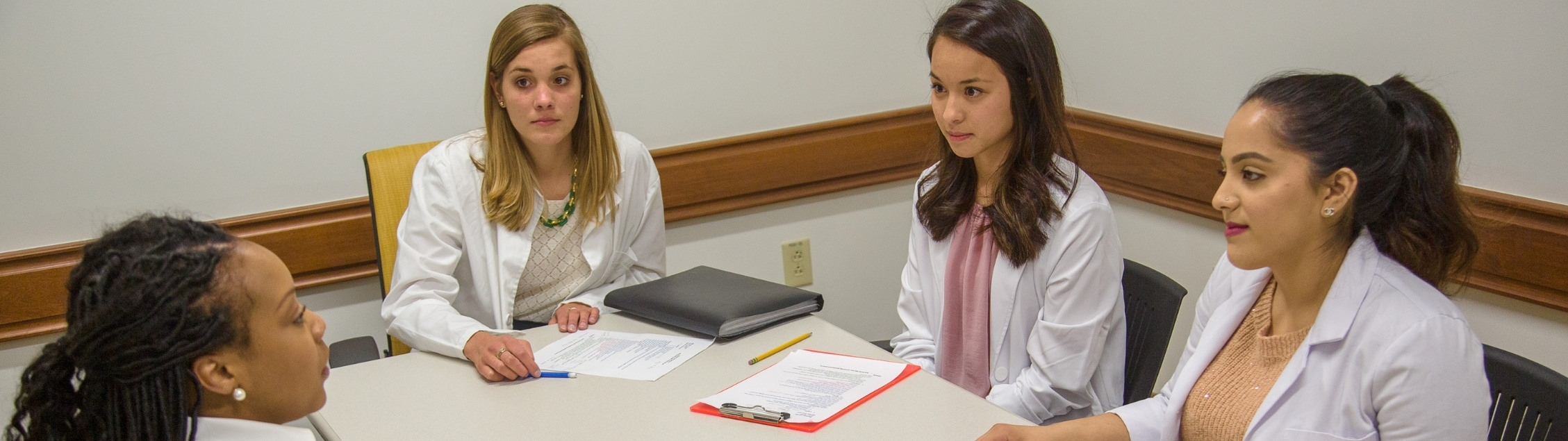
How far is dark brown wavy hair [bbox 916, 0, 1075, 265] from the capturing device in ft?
5.98

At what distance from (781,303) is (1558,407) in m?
1.16

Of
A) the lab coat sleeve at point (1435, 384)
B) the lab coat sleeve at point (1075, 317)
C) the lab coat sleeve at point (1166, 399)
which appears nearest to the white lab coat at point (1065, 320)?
the lab coat sleeve at point (1075, 317)

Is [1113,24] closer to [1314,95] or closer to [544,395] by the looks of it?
[1314,95]

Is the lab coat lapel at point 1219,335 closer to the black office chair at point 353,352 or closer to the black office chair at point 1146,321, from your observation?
the black office chair at point 1146,321

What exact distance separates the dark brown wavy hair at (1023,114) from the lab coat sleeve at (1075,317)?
55 mm

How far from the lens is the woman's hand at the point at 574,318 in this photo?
6.52 ft

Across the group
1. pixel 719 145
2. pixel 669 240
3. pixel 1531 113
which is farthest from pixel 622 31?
pixel 1531 113

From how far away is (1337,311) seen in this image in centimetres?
136

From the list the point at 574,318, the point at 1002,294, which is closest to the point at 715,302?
the point at 574,318

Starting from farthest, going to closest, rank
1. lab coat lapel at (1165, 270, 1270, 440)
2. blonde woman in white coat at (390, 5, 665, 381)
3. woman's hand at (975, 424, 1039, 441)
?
blonde woman in white coat at (390, 5, 665, 381)
lab coat lapel at (1165, 270, 1270, 440)
woman's hand at (975, 424, 1039, 441)

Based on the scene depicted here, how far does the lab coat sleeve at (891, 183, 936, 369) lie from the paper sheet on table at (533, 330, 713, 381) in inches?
17.2

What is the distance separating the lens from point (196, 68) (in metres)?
2.35

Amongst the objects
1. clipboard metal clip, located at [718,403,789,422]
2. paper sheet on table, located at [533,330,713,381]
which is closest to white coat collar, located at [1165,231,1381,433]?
clipboard metal clip, located at [718,403,789,422]

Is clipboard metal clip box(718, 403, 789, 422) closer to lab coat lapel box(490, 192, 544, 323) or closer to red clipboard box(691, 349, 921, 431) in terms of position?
red clipboard box(691, 349, 921, 431)
